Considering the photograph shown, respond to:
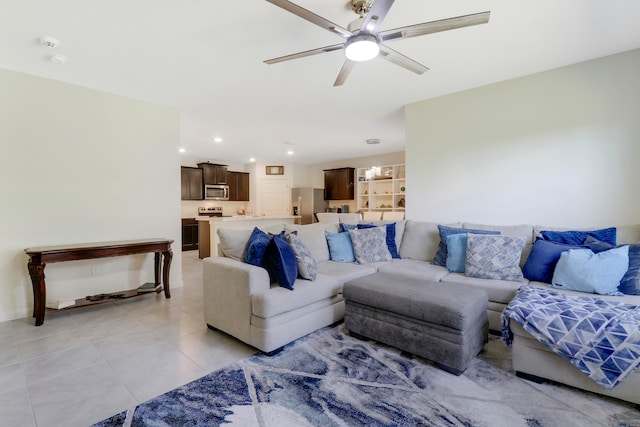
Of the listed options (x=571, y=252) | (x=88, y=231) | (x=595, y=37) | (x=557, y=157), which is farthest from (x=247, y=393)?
(x=595, y=37)

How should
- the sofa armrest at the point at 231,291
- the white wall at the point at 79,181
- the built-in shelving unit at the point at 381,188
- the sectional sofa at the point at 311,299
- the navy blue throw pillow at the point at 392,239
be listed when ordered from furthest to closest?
the built-in shelving unit at the point at 381,188 → the navy blue throw pillow at the point at 392,239 → the white wall at the point at 79,181 → the sofa armrest at the point at 231,291 → the sectional sofa at the point at 311,299

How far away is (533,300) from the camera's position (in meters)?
2.05

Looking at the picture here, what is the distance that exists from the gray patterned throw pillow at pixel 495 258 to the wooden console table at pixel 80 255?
3.51 meters

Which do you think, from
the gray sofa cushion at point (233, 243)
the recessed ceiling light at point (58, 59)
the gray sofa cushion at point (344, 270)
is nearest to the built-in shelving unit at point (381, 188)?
the gray sofa cushion at point (344, 270)

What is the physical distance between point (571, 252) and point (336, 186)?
21.8 ft

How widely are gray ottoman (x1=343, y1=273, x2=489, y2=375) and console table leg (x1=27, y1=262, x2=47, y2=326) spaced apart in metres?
3.00

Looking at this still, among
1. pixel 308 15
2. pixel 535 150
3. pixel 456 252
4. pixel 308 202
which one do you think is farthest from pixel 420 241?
pixel 308 202

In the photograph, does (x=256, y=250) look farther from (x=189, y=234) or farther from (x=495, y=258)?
(x=189, y=234)

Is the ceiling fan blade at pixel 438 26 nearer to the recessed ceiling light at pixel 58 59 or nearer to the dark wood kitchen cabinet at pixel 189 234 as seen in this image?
the recessed ceiling light at pixel 58 59

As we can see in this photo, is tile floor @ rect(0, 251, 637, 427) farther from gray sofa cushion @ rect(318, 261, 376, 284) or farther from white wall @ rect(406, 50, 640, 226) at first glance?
white wall @ rect(406, 50, 640, 226)

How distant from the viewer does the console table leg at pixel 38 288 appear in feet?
9.62

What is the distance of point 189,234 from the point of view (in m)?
8.09

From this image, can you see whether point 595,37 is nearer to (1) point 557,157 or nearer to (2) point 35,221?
(1) point 557,157

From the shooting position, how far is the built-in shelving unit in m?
7.48
